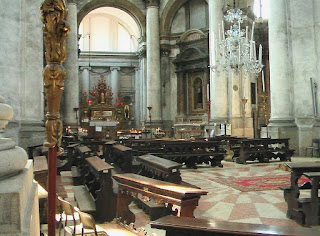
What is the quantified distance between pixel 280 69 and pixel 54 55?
12.3 metres

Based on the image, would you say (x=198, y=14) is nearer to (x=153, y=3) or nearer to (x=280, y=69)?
(x=153, y=3)

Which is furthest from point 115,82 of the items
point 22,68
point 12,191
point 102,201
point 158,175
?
point 12,191

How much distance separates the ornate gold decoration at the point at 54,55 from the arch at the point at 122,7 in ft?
80.5

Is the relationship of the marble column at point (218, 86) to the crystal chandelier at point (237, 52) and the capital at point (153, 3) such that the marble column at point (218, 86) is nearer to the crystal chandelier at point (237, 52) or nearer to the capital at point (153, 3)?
the crystal chandelier at point (237, 52)

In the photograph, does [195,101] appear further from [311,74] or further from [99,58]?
[311,74]

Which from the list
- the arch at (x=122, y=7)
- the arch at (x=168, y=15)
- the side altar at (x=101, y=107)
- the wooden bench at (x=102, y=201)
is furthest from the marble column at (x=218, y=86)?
the wooden bench at (x=102, y=201)

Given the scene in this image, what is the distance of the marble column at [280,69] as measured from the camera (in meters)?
13.5

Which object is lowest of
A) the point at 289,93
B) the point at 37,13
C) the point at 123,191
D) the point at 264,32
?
the point at 123,191

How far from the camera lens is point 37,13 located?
34.2 feet

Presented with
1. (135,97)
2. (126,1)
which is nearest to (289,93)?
(126,1)

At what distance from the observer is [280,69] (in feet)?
44.7

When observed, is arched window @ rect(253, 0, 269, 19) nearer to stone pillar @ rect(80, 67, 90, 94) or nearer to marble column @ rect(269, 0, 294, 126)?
marble column @ rect(269, 0, 294, 126)

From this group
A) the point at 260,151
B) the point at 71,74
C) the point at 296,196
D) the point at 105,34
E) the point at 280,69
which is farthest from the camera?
the point at 105,34

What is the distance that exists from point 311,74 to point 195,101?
41.9 ft
